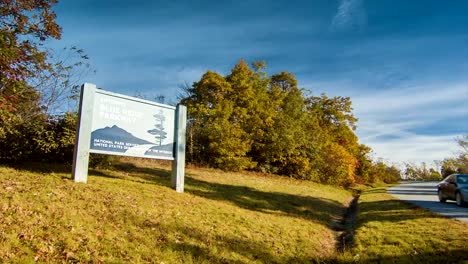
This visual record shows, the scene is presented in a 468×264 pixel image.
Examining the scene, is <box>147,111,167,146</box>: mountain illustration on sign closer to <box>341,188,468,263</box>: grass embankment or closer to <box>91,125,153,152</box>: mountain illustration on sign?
<box>91,125,153,152</box>: mountain illustration on sign

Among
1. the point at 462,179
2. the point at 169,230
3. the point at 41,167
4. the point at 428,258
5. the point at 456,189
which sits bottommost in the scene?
the point at 428,258

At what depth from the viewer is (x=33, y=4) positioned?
8836mm

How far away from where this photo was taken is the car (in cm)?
1485

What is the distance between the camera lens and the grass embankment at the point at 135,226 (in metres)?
5.42

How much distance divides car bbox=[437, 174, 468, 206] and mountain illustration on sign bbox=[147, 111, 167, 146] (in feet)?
45.5

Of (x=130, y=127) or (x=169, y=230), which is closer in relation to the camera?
(x=169, y=230)

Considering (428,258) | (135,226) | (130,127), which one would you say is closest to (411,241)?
(428,258)

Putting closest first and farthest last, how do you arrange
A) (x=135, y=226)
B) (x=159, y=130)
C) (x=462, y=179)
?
1. (x=135, y=226)
2. (x=159, y=130)
3. (x=462, y=179)

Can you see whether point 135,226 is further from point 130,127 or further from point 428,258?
point 428,258

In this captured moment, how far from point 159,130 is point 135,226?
4.75m

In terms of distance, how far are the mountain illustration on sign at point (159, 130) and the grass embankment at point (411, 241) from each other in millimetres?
6807

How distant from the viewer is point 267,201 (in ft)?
46.1

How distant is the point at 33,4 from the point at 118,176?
605 cm

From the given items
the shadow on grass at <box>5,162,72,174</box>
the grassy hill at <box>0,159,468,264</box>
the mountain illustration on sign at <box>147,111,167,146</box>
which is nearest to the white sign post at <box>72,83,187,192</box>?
the mountain illustration on sign at <box>147,111,167,146</box>
